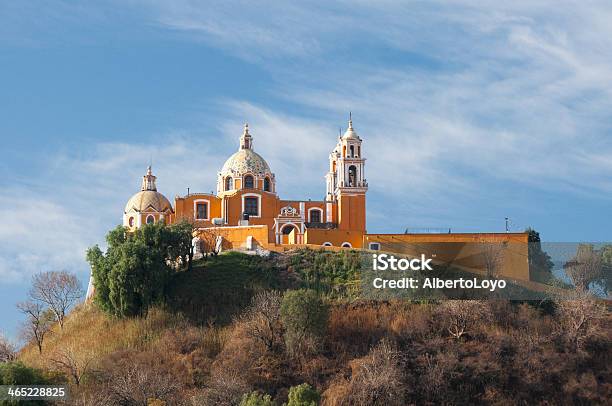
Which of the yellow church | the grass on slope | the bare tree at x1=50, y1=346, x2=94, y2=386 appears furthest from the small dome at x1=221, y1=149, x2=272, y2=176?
the bare tree at x1=50, y1=346, x2=94, y2=386

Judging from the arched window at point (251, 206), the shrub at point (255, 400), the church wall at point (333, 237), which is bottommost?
the shrub at point (255, 400)

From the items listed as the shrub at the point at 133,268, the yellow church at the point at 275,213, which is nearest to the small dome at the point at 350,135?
the yellow church at the point at 275,213

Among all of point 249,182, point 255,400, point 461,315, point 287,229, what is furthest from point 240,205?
point 255,400

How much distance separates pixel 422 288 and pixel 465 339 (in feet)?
13.0

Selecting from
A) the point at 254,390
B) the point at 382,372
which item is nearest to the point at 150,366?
the point at 254,390

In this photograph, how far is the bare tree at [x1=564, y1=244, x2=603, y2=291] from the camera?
52.1 metres

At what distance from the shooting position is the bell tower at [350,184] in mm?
61188

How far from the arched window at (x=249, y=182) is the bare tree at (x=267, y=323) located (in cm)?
1621

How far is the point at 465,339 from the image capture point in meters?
46.6

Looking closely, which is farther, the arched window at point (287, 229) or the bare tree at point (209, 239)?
the arched window at point (287, 229)

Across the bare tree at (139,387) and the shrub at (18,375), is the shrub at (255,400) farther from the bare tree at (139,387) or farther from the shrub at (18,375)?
the shrub at (18,375)

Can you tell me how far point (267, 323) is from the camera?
4622 centimetres

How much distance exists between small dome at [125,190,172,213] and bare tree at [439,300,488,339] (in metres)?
21.3

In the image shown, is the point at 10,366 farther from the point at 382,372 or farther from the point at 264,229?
the point at 264,229
